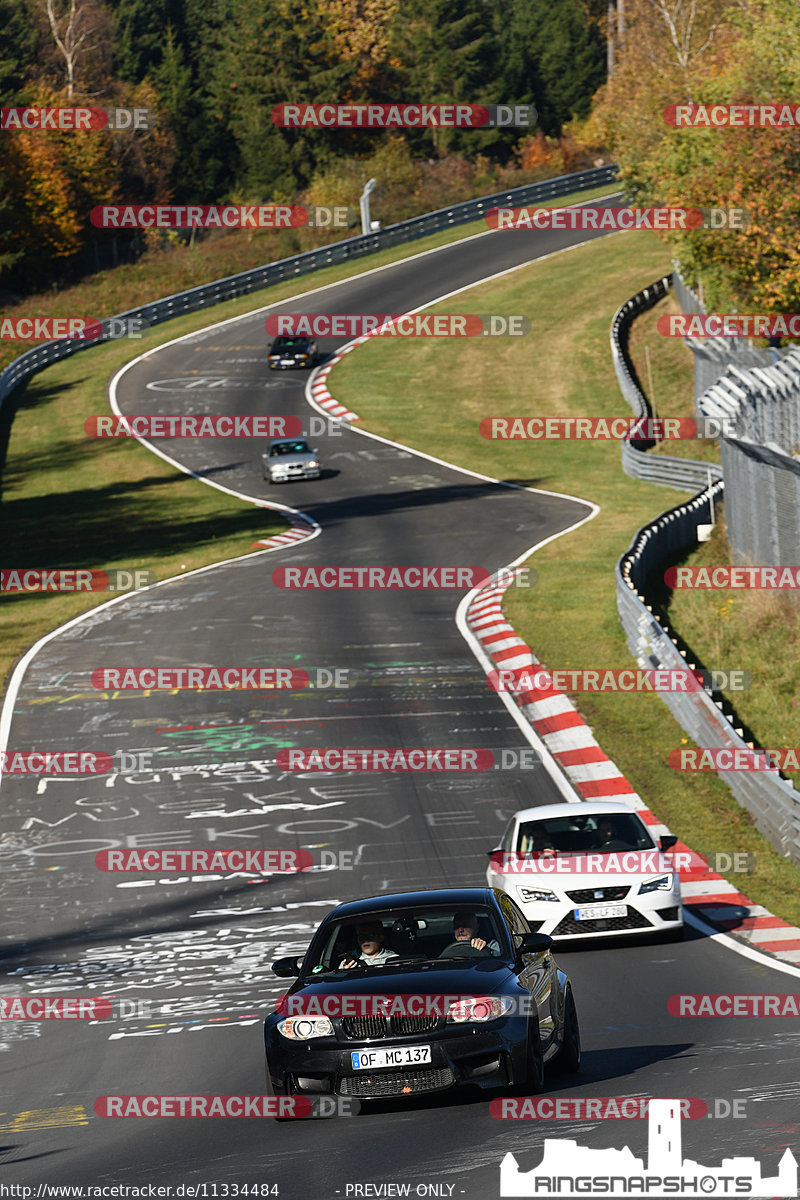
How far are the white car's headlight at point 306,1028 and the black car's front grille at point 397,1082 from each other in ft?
0.93

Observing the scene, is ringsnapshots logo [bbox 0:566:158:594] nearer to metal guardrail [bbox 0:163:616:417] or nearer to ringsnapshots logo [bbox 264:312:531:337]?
metal guardrail [bbox 0:163:616:417]

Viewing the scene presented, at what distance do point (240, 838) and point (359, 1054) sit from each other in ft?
38.0

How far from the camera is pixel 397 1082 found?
9164 mm

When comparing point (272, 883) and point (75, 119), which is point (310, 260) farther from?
point (272, 883)

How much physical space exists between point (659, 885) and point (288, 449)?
119 feet

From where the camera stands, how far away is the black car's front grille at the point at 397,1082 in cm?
909

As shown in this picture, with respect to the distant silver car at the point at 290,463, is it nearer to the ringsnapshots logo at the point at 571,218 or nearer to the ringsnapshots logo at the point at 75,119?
the ringsnapshots logo at the point at 571,218

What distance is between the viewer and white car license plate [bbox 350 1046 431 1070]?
9.07 metres

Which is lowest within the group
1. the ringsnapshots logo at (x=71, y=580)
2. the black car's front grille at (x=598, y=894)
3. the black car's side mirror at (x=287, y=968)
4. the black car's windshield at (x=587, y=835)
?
the ringsnapshots logo at (x=71, y=580)

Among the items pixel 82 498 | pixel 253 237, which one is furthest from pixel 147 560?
pixel 253 237

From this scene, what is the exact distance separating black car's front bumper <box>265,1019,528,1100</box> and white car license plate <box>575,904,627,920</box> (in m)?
6.25

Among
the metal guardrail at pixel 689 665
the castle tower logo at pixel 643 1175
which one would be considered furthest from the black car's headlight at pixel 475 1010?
the metal guardrail at pixel 689 665

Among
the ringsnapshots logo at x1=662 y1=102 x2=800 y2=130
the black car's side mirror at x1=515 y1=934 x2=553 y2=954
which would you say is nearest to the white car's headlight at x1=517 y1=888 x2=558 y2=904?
the black car's side mirror at x1=515 y1=934 x2=553 y2=954

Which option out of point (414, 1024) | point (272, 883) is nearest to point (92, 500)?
point (272, 883)
